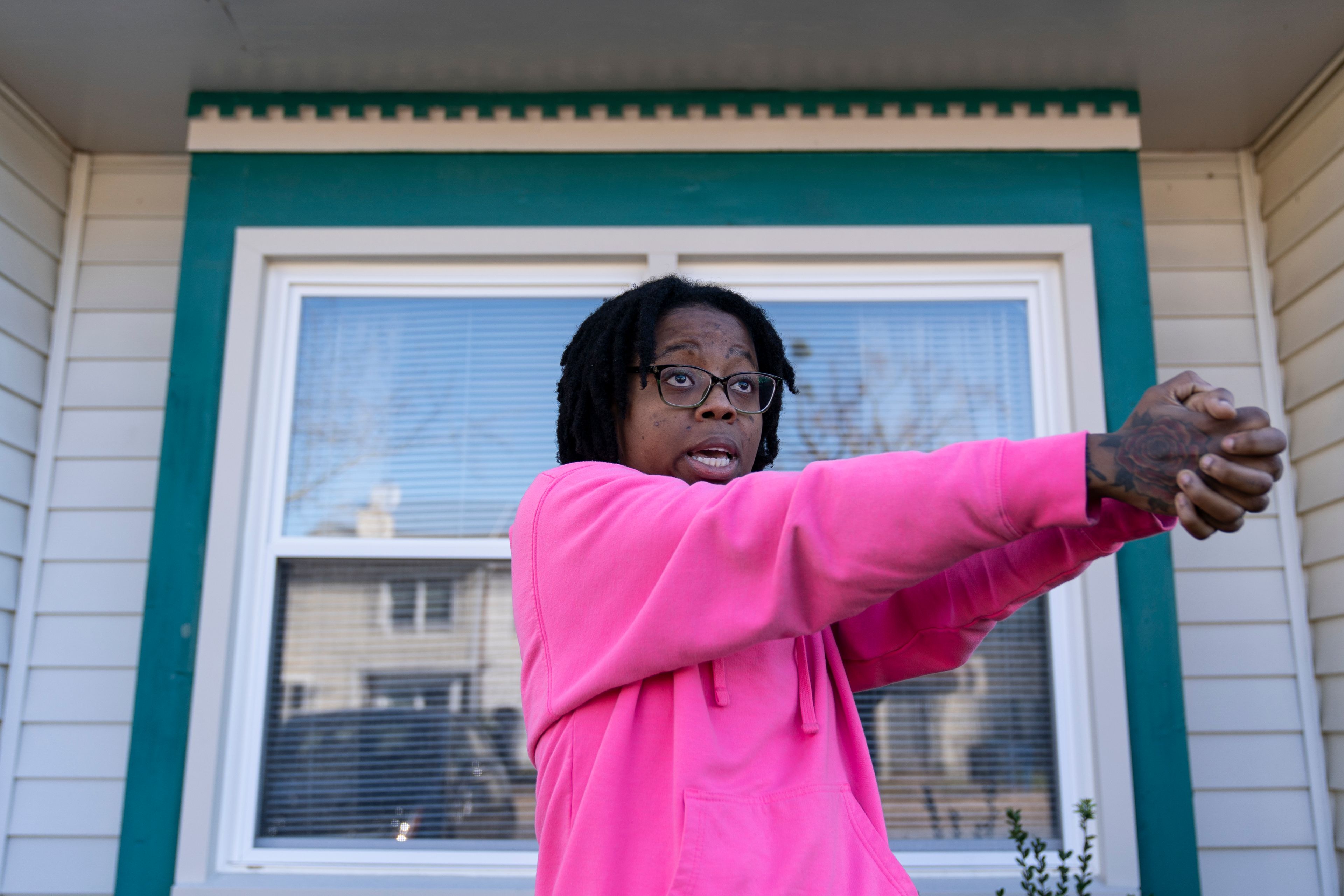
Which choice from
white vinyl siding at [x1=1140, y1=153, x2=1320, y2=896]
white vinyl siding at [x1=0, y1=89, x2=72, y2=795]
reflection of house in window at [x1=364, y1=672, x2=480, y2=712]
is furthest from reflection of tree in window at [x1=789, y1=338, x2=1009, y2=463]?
white vinyl siding at [x1=0, y1=89, x2=72, y2=795]

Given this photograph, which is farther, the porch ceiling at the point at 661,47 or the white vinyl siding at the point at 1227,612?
the white vinyl siding at the point at 1227,612

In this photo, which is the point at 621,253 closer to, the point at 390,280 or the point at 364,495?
the point at 390,280

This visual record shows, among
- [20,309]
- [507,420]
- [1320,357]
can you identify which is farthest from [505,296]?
[1320,357]

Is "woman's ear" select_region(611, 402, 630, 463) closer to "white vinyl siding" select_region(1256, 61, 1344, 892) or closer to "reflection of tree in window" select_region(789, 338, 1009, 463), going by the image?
"reflection of tree in window" select_region(789, 338, 1009, 463)

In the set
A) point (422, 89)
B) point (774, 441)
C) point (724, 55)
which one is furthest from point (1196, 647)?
point (422, 89)

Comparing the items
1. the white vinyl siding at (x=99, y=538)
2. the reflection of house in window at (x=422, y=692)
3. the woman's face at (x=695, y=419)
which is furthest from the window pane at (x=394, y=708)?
the woman's face at (x=695, y=419)

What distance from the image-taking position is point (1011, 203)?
112 inches

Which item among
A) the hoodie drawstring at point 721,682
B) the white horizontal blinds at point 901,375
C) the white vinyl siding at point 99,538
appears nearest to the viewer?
the hoodie drawstring at point 721,682

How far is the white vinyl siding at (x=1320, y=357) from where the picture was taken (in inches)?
108

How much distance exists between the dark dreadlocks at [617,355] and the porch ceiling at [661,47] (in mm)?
1353

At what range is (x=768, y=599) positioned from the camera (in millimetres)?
950

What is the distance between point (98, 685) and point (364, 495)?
932mm

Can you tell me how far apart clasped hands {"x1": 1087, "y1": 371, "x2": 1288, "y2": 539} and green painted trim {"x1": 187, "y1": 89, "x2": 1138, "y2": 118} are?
225cm

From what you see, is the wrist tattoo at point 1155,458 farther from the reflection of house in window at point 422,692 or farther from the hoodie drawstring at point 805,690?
the reflection of house in window at point 422,692
